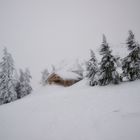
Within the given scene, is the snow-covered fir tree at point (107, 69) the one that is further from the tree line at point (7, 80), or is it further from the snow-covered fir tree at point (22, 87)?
the snow-covered fir tree at point (22, 87)

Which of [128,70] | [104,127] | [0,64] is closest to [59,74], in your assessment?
[0,64]

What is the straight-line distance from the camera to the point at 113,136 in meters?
5.13

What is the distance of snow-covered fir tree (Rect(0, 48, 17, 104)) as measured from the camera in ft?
83.4

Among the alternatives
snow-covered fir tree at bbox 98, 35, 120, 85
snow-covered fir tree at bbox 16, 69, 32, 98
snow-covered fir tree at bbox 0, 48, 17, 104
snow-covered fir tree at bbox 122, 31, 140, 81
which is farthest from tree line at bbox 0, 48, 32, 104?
snow-covered fir tree at bbox 122, 31, 140, 81

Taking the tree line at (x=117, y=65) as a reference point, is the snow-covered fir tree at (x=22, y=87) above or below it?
below

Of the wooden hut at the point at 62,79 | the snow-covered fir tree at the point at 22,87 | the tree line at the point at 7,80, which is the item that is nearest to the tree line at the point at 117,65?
the wooden hut at the point at 62,79

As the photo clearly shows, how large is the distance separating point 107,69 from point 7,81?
2394cm

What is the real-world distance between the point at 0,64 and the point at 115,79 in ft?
90.6

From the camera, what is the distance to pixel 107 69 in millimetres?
17047

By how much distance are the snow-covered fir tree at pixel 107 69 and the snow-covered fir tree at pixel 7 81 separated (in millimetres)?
21772

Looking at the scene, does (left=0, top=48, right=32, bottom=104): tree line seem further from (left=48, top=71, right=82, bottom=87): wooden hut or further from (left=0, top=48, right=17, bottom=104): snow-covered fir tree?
(left=48, top=71, right=82, bottom=87): wooden hut

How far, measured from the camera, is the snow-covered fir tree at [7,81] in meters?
25.4

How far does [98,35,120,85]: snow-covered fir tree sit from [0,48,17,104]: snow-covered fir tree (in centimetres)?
2177

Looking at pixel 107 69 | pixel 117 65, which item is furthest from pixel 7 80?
pixel 117 65
